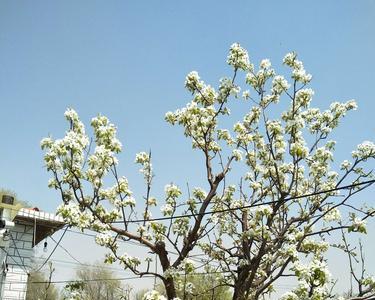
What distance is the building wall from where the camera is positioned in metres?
10.8

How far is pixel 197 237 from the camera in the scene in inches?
405

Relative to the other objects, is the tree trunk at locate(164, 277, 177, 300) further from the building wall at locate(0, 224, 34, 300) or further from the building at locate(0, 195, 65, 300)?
the building wall at locate(0, 224, 34, 300)

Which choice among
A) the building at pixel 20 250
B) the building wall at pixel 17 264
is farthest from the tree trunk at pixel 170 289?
the building wall at pixel 17 264

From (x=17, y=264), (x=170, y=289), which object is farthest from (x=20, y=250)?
(x=170, y=289)

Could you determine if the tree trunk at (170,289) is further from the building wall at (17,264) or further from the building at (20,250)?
the building wall at (17,264)

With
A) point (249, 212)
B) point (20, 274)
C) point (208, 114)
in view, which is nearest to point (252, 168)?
point (249, 212)

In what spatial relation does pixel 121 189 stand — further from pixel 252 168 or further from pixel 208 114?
pixel 252 168

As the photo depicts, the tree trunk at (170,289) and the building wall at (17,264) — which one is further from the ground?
the building wall at (17,264)

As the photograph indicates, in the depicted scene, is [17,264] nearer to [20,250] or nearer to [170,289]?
[20,250]

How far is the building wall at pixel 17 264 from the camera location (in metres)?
10.8

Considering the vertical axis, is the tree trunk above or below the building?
below

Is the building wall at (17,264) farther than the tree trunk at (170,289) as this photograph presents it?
Yes

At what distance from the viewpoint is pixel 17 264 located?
35.9ft

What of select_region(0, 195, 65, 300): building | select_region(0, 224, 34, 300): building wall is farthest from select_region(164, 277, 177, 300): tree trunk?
select_region(0, 224, 34, 300): building wall
